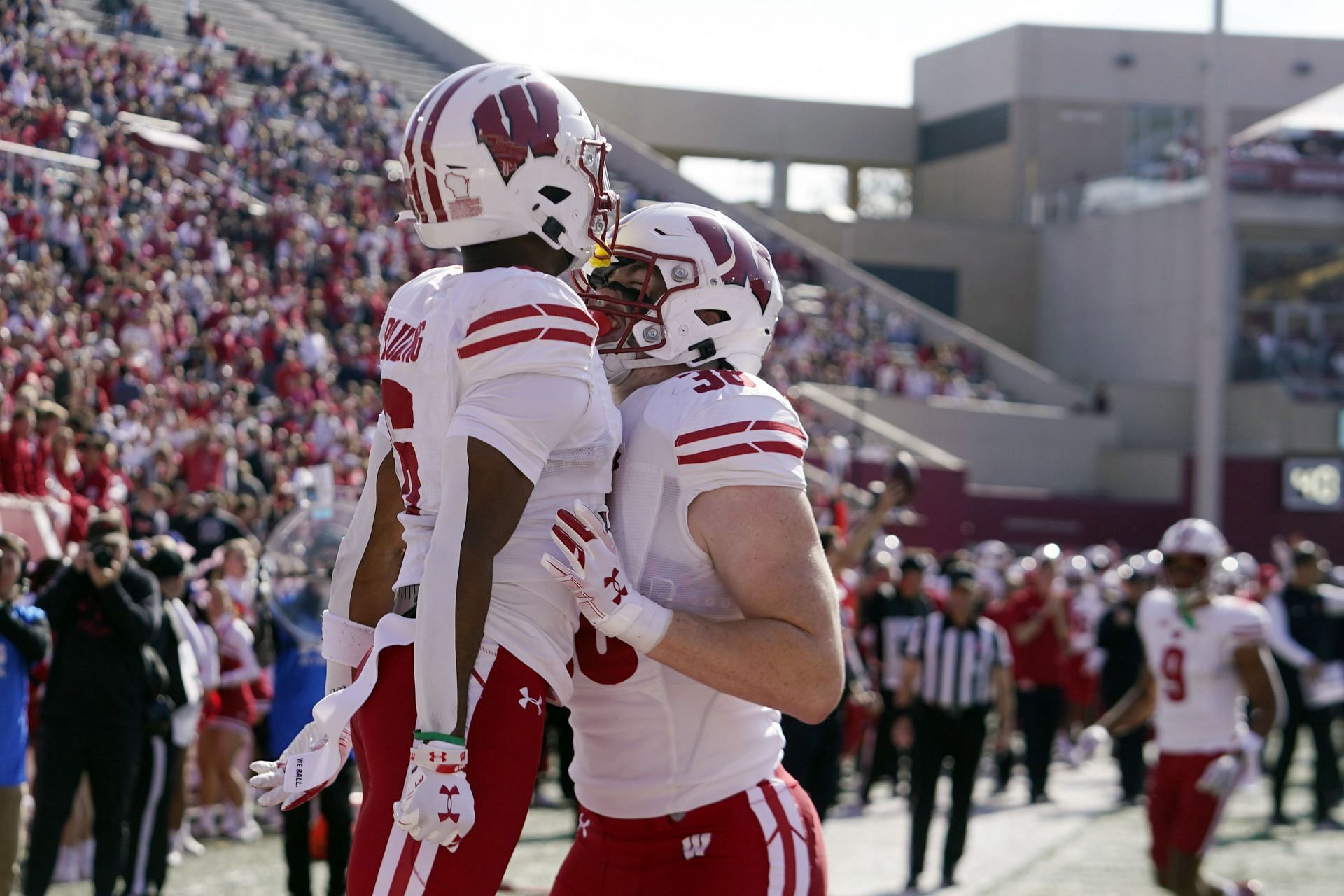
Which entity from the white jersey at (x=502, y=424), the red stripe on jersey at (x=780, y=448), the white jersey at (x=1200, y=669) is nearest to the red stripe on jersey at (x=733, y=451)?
the red stripe on jersey at (x=780, y=448)

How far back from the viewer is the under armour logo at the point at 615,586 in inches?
101

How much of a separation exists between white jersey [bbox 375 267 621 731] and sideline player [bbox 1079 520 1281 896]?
4813mm

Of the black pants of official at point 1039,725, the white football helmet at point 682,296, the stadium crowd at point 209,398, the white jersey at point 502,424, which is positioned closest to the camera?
the white jersey at point 502,424

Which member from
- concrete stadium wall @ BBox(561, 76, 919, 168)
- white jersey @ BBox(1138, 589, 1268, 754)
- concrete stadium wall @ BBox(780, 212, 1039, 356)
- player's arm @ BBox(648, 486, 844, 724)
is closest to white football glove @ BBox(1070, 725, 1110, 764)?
white jersey @ BBox(1138, 589, 1268, 754)

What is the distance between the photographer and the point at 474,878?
243 centimetres

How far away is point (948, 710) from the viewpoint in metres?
9.42

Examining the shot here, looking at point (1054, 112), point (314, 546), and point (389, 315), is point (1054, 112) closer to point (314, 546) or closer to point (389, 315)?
point (314, 546)

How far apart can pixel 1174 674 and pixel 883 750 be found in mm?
5517

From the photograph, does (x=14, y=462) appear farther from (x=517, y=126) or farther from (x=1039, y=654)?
(x=517, y=126)

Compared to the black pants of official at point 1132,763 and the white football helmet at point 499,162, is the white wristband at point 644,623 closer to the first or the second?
the white football helmet at point 499,162

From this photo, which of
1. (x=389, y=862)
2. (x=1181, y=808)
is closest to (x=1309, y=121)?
(x=1181, y=808)

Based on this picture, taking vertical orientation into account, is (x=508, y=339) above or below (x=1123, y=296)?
below

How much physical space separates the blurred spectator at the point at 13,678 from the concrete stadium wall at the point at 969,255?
2992cm

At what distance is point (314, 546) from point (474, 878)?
5277 millimetres
